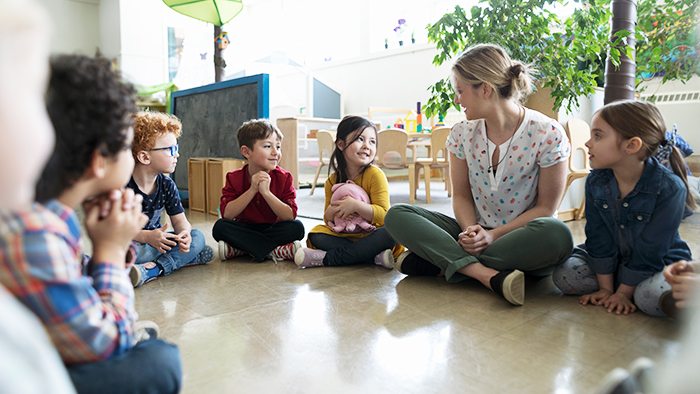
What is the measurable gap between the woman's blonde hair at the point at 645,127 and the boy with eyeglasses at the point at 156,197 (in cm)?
141

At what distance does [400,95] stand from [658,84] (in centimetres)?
343

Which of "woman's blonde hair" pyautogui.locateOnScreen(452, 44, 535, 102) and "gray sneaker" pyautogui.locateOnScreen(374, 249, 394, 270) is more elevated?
"woman's blonde hair" pyautogui.locateOnScreen(452, 44, 535, 102)

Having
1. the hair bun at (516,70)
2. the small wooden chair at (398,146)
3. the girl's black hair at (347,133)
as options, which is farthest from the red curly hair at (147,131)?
the small wooden chair at (398,146)

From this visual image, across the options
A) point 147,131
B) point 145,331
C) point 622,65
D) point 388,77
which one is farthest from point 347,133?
point 388,77

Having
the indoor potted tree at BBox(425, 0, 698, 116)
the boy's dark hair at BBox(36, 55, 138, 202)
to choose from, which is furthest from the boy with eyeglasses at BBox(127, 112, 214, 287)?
the indoor potted tree at BBox(425, 0, 698, 116)

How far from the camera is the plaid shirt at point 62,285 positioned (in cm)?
53

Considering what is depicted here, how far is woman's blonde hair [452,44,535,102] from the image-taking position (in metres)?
1.50

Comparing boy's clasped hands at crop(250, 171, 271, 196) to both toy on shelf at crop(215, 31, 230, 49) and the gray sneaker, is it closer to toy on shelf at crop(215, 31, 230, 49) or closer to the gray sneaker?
the gray sneaker

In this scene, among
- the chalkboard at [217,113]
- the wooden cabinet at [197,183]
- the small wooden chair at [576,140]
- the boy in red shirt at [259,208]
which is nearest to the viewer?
the boy in red shirt at [259,208]

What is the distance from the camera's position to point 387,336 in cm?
113

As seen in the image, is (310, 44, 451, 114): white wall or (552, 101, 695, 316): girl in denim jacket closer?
(552, 101, 695, 316): girl in denim jacket

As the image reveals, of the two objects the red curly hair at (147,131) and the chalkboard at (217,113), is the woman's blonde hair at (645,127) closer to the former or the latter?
the red curly hair at (147,131)

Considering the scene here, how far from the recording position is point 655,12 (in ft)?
Answer: 9.73

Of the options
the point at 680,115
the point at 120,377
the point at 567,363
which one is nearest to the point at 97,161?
the point at 120,377
